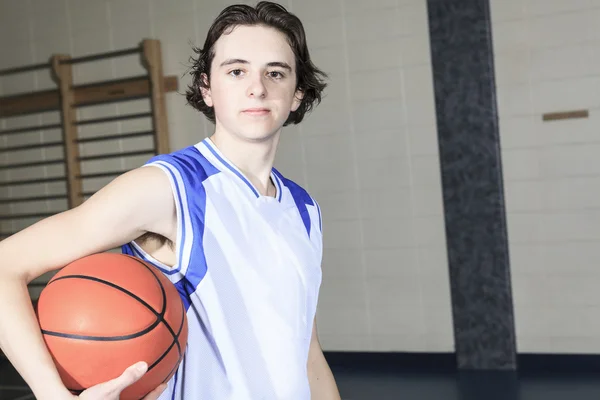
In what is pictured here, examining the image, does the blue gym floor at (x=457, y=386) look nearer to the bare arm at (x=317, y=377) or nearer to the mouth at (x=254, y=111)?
the bare arm at (x=317, y=377)

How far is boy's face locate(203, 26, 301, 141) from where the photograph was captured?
144 centimetres

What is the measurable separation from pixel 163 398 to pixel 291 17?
75 cm

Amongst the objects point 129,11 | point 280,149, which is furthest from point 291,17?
point 129,11

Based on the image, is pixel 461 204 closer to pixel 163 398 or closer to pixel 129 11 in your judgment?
pixel 129 11

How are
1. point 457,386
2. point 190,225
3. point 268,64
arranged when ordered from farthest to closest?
1. point 457,386
2. point 268,64
3. point 190,225

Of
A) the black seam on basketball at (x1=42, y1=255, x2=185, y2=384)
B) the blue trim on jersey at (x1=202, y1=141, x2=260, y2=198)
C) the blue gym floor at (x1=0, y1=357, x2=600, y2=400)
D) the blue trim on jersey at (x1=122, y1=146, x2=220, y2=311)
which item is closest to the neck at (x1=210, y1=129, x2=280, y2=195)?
the blue trim on jersey at (x1=202, y1=141, x2=260, y2=198)

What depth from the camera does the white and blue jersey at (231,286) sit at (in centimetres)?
138

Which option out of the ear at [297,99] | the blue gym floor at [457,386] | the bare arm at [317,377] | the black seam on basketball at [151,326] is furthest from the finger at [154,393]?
the blue gym floor at [457,386]

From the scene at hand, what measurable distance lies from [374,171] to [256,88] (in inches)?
120

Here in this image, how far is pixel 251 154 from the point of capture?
4.99 ft

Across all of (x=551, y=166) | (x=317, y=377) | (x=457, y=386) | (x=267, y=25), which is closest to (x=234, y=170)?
(x=267, y=25)

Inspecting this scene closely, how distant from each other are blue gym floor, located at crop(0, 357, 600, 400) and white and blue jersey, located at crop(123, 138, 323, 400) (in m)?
2.48

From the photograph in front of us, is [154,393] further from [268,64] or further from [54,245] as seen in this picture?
[268,64]

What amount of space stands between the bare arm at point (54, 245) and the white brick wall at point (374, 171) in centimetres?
315
